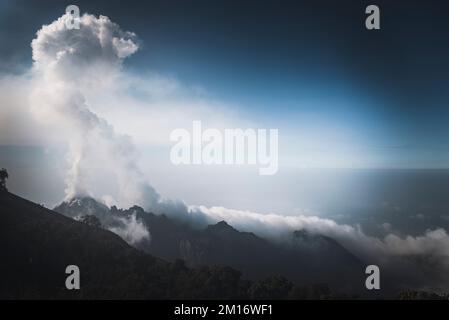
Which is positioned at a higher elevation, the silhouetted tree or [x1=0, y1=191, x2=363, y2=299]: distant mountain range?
the silhouetted tree

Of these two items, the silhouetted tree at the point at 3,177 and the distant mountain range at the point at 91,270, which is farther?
the silhouetted tree at the point at 3,177

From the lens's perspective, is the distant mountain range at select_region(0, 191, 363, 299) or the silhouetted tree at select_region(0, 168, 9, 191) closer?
the distant mountain range at select_region(0, 191, 363, 299)

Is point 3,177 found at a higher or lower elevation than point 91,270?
higher

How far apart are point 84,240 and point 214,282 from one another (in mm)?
22427

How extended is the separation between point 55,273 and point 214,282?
75.2 ft

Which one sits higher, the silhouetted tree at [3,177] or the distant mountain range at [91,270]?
the silhouetted tree at [3,177]
